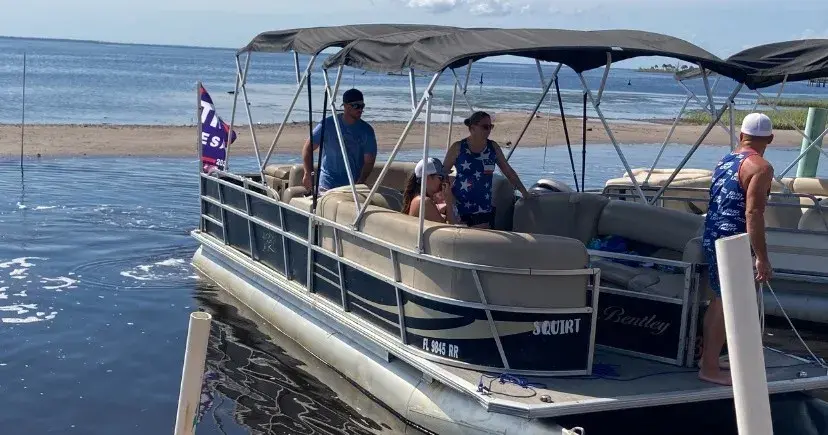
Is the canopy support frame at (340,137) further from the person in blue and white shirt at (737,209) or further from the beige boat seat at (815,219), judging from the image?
the beige boat seat at (815,219)

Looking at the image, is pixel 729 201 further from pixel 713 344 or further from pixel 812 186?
pixel 812 186

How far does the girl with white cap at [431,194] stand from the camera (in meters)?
7.14

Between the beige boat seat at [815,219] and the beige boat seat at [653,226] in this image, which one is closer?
the beige boat seat at [653,226]

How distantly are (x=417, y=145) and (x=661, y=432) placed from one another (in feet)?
68.9

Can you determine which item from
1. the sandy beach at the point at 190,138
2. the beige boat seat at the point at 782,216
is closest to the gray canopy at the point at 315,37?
the beige boat seat at the point at 782,216

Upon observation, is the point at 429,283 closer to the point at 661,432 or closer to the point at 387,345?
the point at 387,345

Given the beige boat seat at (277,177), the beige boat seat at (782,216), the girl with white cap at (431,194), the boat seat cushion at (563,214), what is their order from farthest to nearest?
the beige boat seat at (782,216) < the beige boat seat at (277,177) < the boat seat cushion at (563,214) < the girl with white cap at (431,194)

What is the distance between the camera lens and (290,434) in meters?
7.15

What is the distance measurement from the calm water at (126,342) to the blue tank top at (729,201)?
2.70 metres

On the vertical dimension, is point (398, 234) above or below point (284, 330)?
above

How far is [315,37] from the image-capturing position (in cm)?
874

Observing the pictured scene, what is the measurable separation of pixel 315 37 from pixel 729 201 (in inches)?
161

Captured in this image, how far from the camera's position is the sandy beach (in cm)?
2300

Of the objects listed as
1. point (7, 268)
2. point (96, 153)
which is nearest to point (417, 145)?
point (96, 153)
